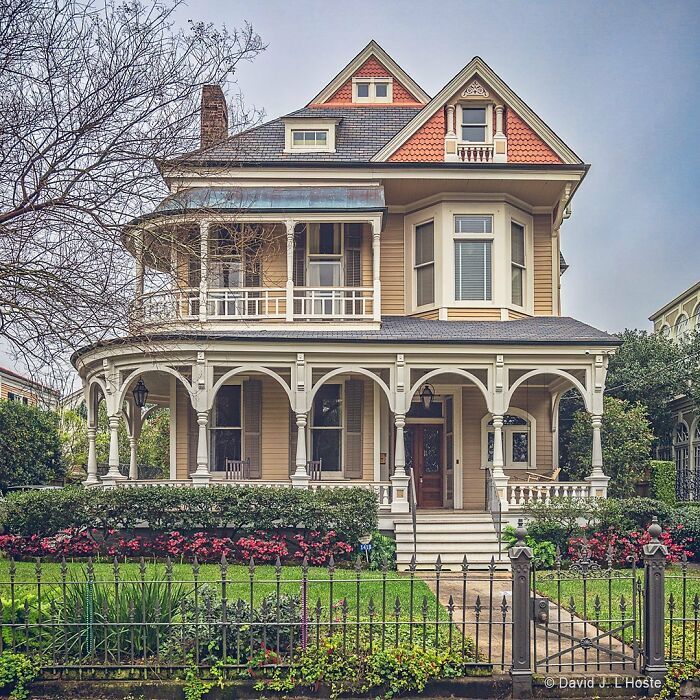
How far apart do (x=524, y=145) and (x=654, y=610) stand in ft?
48.0

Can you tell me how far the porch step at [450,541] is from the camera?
1734 centimetres

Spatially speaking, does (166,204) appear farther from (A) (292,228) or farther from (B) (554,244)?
(B) (554,244)

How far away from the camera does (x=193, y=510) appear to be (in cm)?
1747

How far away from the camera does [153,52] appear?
11609mm

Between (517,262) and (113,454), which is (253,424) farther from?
(517,262)

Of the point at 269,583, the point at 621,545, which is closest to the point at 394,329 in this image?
the point at 621,545

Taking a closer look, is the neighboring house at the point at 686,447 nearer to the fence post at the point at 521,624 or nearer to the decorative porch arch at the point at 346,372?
the decorative porch arch at the point at 346,372

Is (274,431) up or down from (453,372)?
down

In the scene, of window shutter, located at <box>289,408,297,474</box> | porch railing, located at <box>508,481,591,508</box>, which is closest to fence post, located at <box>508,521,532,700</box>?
porch railing, located at <box>508,481,591,508</box>

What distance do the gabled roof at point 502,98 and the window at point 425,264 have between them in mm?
2039

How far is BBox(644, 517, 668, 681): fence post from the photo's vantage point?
9570 millimetres

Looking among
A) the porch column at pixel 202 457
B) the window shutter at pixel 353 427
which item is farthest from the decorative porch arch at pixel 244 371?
the window shutter at pixel 353 427

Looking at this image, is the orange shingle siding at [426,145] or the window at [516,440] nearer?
the orange shingle siding at [426,145]

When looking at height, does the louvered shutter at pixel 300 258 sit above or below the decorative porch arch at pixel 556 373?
above
